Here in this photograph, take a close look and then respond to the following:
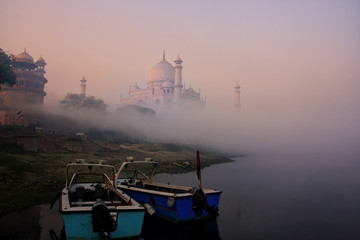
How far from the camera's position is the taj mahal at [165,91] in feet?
325

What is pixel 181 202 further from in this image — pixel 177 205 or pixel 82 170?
pixel 82 170

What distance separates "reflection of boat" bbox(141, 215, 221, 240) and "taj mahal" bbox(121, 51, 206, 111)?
86720mm

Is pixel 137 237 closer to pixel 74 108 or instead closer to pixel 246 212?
pixel 246 212

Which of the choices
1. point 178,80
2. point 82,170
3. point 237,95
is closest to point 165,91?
point 178,80

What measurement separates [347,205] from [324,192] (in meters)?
5.23

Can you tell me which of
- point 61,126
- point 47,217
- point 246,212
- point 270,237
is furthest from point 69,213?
point 61,126

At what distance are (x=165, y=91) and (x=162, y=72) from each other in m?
8.79

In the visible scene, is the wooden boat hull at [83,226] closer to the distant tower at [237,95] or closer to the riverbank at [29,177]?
the riverbank at [29,177]

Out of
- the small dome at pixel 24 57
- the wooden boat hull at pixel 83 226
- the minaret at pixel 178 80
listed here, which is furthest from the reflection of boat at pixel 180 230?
the minaret at pixel 178 80

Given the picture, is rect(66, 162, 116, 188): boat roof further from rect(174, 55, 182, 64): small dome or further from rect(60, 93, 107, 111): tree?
rect(174, 55, 182, 64): small dome

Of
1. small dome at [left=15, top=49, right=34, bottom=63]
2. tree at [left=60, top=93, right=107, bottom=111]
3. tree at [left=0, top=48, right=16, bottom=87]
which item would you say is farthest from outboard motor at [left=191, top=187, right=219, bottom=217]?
small dome at [left=15, top=49, right=34, bottom=63]

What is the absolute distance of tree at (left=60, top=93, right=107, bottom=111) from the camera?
2739 inches

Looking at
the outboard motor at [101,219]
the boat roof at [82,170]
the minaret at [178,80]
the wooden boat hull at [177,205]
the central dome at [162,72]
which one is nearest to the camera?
the outboard motor at [101,219]

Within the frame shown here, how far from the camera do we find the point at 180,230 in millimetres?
11789
